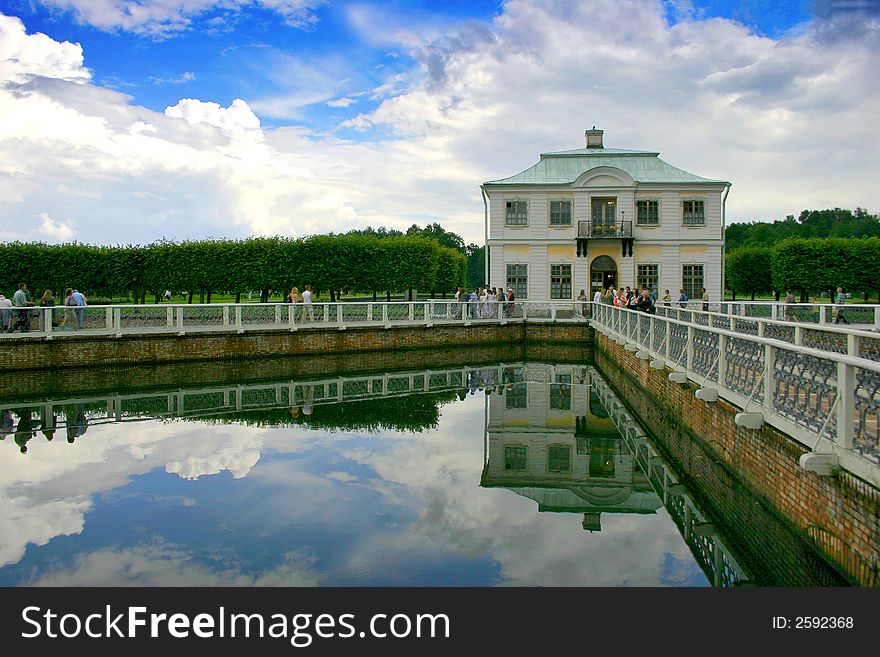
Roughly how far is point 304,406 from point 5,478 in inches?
268

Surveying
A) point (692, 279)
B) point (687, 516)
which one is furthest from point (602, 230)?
point (687, 516)

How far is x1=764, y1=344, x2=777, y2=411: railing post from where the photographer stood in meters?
7.24

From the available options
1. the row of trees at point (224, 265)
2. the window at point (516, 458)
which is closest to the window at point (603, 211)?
the row of trees at point (224, 265)

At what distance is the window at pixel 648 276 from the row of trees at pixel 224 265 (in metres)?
14.8

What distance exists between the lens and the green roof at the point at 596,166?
35.5 meters

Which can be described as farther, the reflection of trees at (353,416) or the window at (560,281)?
the window at (560,281)

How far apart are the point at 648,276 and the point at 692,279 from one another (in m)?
2.19

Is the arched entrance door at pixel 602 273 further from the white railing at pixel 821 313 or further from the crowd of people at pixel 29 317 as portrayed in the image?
the crowd of people at pixel 29 317

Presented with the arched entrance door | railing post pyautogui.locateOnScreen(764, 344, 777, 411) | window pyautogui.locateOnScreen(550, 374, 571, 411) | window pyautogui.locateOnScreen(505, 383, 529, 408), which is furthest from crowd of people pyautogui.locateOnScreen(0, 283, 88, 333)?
the arched entrance door

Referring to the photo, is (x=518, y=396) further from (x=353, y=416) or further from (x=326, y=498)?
(x=326, y=498)

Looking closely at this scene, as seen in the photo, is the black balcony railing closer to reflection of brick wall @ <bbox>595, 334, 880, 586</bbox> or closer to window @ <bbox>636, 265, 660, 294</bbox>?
window @ <bbox>636, 265, 660, 294</bbox>

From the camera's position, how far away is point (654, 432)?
12.8 metres
